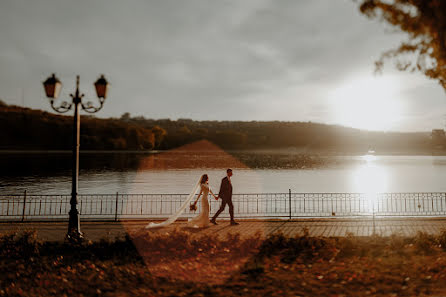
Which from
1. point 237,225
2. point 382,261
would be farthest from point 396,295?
point 237,225

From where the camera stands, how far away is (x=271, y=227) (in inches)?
504

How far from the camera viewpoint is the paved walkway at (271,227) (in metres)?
11.7

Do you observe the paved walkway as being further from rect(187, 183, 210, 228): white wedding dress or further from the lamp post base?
the lamp post base

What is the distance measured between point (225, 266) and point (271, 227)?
17.6ft

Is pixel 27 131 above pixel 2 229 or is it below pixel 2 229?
above

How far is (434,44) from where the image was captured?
6.80m

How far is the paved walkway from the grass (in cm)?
199

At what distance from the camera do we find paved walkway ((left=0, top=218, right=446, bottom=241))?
11.7 metres

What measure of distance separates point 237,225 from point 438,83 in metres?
8.61

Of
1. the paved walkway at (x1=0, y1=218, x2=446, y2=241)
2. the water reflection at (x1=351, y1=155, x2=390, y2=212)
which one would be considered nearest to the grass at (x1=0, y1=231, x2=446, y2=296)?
the paved walkway at (x1=0, y1=218, x2=446, y2=241)

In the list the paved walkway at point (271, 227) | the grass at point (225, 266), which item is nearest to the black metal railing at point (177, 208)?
the paved walkway at point (271, 227)

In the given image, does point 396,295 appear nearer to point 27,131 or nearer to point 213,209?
point 213,209

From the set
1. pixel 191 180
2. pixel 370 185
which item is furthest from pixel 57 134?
pixel 370 185

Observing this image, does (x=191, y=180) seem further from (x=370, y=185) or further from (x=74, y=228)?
(x=74, y=228)
